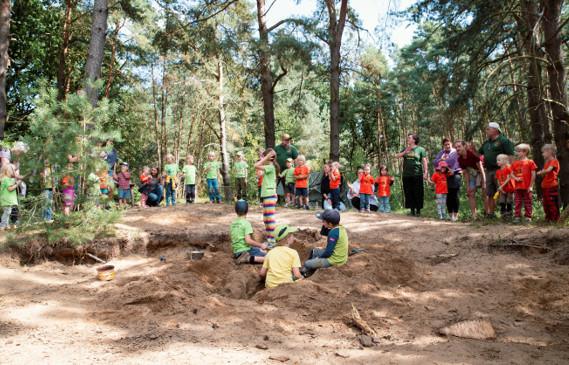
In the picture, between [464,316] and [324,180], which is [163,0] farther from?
[464,316]

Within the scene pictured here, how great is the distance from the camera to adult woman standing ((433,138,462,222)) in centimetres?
875

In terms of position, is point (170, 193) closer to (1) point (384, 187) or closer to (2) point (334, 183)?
(2) point (334, 183)

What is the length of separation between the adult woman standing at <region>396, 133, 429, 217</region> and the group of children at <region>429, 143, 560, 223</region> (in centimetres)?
67

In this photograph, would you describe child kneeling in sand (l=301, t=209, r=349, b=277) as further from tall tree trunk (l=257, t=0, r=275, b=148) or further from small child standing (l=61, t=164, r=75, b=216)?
tall tree trunk (l=257, t=0, r=275, b=148)

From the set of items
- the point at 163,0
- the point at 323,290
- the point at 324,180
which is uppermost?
the point at 163,0

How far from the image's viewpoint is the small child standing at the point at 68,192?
288 inches

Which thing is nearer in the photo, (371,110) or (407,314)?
(407,314)

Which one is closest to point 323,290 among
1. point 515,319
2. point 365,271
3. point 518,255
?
point 365,271

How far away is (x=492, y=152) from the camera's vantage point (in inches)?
324

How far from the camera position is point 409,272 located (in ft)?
19.4

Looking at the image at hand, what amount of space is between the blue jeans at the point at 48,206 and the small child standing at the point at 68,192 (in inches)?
8.6

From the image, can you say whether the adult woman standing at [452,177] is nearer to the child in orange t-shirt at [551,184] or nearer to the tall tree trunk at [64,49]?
the child in orange t-shirt at [551,184]

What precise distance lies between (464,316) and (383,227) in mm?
3860

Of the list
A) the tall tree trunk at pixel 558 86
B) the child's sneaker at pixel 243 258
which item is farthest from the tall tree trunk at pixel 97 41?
the tall tree trunk at pixel 558 86
